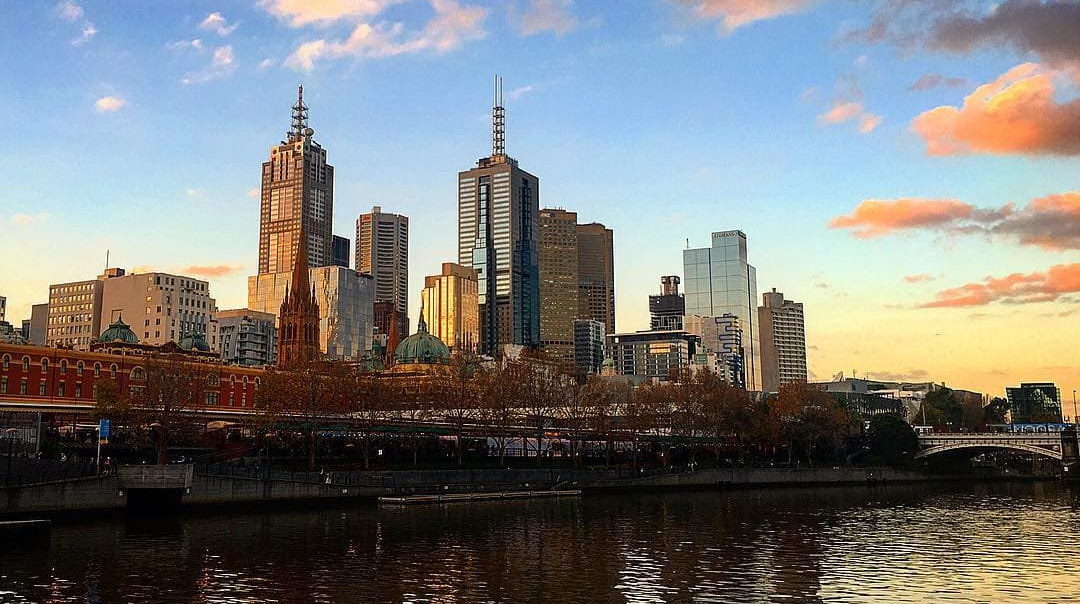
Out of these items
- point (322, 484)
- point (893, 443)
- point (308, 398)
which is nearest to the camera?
point (322, 484)

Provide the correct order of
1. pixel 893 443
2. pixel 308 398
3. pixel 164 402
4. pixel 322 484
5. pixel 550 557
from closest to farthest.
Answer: pixel 550 557
pixel 322 484
pixel 164 402
pixel 308 398
pixel 893 443

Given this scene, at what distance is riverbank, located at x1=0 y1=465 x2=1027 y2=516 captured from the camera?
83750 mm

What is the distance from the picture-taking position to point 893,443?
193375mm

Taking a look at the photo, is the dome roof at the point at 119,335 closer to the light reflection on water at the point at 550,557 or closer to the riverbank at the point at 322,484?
the riverbank at the point at 322,484

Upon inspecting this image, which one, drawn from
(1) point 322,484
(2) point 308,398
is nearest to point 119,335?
(2) point 308,398

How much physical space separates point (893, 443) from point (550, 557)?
146 m

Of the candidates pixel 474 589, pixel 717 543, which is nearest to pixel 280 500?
pixel 717 543

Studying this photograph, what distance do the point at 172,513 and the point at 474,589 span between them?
49.0 m

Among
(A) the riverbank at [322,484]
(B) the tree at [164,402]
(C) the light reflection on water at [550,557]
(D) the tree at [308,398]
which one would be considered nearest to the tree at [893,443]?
(A) the riverbank at [322,484]

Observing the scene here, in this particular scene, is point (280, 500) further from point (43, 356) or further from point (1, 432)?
point (43, 356)

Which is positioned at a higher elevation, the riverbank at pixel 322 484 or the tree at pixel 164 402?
the tree at pixel 164 402

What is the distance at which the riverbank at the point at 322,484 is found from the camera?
275ft

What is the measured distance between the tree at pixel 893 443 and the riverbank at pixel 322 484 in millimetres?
29807

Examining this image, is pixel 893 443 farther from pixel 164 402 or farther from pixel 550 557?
pixel 550 557
